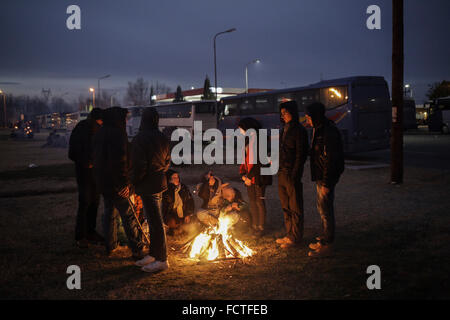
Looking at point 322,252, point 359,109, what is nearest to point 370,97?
point 359,109

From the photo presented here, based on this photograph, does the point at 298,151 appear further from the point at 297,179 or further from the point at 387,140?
the point at 387,140

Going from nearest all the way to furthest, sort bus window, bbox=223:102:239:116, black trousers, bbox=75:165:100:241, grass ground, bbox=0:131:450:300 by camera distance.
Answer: grass ground, bbox=0:131:450:300 < black trousers, bbox=75:165:100:241 < bus window, bbox=223:102:239:116

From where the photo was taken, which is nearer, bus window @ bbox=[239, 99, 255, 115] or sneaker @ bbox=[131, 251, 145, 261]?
sneaker @ bbox=[131, 251, 145, 261]

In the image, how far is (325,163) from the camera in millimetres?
4859

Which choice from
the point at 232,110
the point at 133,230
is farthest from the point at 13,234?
the point at 232,110

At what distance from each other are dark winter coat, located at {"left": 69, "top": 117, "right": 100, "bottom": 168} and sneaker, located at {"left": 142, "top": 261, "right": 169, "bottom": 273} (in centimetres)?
184

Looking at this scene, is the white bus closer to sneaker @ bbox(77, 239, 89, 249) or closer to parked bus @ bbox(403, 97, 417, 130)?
parked bus @ bbox(403, 97, 417, 130)

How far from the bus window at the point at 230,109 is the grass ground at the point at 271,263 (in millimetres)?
18624

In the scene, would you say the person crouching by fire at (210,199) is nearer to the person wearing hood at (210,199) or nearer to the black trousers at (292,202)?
the person wearing hood at (210,199)

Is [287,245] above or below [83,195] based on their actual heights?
below

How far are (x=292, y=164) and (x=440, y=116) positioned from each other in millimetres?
35255

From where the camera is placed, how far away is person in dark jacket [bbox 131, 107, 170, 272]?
4395 mm

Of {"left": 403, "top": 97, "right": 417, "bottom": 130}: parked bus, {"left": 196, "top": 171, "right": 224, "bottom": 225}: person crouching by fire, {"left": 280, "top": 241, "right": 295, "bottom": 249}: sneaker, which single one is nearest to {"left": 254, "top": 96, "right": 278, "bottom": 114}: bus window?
{"left": 196, "top": 171, "right": 224, "bottom": 225}: person crouching by fire

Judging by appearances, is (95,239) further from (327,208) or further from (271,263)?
(327,208)
